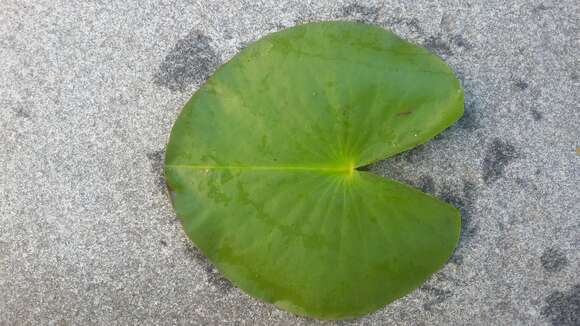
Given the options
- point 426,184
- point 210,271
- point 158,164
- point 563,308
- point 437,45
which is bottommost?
point 563,308

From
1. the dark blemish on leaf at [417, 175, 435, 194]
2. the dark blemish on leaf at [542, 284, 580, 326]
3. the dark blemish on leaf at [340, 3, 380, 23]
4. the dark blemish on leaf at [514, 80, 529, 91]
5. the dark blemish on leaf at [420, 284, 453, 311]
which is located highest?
the dark blemish on leaf at [340, 3, 380, 23]

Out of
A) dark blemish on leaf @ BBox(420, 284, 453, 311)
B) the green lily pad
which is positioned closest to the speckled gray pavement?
dark blemish on leaf @ BBox(420, 284, 453, 311)

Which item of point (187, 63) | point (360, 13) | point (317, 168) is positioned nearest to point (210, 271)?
point (317, 168)

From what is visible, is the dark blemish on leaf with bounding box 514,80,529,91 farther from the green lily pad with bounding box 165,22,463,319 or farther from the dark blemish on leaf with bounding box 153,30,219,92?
the dark blemish on leaf with bounding box 153,30,219,92

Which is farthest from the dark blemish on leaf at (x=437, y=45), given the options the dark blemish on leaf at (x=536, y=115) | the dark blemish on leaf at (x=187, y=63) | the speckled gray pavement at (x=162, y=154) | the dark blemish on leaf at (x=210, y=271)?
the dark blemish on leaf at (x=210, y=271)

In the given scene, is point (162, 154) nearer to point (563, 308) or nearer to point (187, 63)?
point (187, 63)

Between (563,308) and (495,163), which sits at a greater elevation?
(495,163)

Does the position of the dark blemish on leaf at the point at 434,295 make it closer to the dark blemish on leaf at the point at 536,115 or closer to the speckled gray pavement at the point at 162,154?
the speckled gray pavement at the point at 162,154
